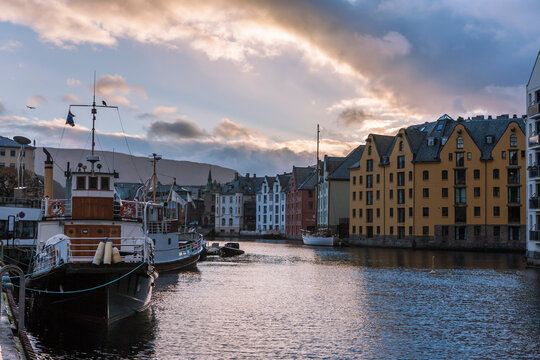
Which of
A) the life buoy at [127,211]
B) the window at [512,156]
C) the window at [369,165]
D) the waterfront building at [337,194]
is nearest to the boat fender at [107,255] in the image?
the life buoy at [127,211]

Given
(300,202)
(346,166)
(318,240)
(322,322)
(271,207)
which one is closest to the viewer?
(322,322)

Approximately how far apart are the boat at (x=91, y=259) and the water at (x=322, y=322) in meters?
1.01

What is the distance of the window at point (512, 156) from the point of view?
10306 cm

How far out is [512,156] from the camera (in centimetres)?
10344

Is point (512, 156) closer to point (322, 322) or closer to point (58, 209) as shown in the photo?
point (322, 322)

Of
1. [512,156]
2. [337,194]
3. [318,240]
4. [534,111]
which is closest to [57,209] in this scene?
[534,111]

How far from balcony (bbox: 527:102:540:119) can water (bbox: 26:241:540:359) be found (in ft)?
61.9

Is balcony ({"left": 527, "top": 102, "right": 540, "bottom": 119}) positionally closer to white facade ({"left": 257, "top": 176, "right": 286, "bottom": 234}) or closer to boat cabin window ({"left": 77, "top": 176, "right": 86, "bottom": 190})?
boat cabin window ({"left": 77, "top": 176, "right": 86, "bottom": 190})

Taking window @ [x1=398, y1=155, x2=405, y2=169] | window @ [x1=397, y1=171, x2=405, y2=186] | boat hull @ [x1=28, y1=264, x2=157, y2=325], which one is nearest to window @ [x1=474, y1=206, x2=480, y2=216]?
window @ [x1=397, y1=171, x2=405, y2=186]

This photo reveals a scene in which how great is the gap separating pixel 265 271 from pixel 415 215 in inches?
2158

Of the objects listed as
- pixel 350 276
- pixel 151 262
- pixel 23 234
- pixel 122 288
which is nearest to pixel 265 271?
pixel 350 276

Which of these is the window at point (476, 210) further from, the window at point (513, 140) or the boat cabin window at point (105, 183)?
the boat cabin window at point (105, 183)

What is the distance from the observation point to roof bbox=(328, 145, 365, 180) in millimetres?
141875

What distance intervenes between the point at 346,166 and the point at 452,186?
38.9 meters
